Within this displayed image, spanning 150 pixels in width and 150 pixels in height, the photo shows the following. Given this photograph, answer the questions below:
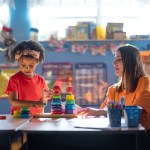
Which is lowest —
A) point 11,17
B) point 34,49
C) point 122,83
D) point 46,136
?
point 46,136

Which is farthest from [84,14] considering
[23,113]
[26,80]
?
[23,113]

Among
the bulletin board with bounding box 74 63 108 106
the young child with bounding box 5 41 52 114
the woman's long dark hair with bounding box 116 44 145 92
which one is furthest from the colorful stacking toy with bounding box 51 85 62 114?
the bulletin board with bounding box 74 63 108 106

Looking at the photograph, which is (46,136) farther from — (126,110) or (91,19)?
(91,19)

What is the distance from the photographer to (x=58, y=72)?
3.70 metres

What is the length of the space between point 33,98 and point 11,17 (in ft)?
6.06

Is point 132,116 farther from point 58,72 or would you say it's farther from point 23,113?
point 58,72

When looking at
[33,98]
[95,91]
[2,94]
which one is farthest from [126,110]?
[2,94]

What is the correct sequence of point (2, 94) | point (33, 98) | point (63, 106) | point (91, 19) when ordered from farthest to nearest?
point (91, 19) → point (2, 94) → point (33, 98) → point (63, 106)

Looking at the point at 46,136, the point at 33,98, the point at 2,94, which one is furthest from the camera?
the point at 2,94

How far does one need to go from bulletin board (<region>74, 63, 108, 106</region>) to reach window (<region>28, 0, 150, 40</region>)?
517mm

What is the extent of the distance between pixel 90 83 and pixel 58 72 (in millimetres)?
412

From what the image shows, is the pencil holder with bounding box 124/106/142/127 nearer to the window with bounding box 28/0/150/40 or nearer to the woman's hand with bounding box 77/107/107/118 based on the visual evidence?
the woman's hand with bounding box 77/107/107/118

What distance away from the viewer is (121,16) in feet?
12.6

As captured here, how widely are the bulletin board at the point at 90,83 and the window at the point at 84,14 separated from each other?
0.52 meters
